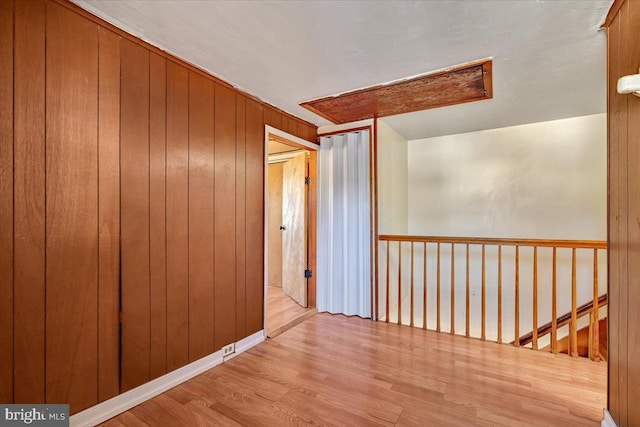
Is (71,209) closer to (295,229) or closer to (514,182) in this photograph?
(295,229)

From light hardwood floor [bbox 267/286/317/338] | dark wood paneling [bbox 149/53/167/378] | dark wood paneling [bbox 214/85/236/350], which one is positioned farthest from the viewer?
light hardwood floor [bbox 267/286/317/338]

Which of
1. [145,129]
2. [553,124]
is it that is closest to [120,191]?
[145,129]

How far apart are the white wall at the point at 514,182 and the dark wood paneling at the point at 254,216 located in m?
2.37

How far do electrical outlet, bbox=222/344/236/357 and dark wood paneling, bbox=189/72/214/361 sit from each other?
12 centimetres

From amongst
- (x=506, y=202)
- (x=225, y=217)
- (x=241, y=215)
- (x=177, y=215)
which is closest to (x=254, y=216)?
(x=241, y=215)

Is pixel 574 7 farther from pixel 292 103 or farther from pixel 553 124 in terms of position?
pixel 553 124

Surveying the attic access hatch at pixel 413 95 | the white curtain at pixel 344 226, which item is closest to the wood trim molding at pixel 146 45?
the attic access hatch at pixel 413 95

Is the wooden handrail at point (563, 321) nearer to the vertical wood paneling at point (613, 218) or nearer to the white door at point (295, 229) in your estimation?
the vertical wood paneling at point (613, 218)

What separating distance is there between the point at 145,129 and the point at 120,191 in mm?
414

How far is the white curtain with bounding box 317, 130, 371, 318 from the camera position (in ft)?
10.1

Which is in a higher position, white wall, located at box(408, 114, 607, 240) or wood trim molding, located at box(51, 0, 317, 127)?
wood trim molding, located at box(51, 0, 317, 127)

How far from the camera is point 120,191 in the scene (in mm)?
1587

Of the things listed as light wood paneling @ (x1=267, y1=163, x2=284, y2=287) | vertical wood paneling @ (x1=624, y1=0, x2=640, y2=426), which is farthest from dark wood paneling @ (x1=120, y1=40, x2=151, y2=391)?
light wood paneling @ (x1=267, y1=163, x2=284, y2=287)

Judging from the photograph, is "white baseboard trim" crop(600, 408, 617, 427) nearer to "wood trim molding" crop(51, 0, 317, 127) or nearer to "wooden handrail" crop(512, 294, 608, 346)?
"wooden handrail" crop(512, 294, 608, 346)
